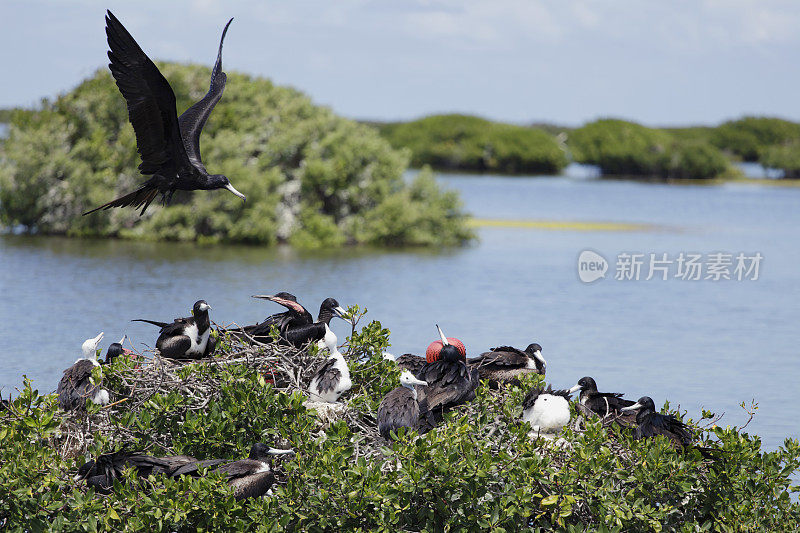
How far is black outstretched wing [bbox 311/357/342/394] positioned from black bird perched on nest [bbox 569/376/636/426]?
1598 millimetres

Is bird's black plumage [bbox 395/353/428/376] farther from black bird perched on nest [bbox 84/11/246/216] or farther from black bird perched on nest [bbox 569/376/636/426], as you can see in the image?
black bird perched on nest [bbox 84/11/246/216]

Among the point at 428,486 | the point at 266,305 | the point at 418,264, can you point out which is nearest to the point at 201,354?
the point at 428,486

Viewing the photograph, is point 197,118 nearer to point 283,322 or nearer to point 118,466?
point 283,322

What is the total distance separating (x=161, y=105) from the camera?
261 inches

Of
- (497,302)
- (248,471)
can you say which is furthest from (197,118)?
(497,302)

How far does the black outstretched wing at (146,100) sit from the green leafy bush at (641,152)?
60672 mm

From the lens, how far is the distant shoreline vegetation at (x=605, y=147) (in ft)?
212

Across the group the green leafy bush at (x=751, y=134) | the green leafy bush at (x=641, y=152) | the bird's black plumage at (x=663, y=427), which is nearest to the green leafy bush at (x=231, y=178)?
the bird's black plumage at (x=663, y=427)

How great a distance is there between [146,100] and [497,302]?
10199 mm

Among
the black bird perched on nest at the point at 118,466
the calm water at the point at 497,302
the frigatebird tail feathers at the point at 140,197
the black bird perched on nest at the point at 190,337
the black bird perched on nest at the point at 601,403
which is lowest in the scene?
the calm water at the point at 497,302

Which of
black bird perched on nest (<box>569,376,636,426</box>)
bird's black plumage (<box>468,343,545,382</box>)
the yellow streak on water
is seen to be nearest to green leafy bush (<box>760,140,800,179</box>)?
the yellow streak on water

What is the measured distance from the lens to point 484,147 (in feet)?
253

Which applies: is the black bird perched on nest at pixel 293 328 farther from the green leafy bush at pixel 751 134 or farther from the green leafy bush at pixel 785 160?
the green leafy bush at pixel 751 134

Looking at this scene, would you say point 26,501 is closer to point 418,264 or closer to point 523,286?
point 523,286
